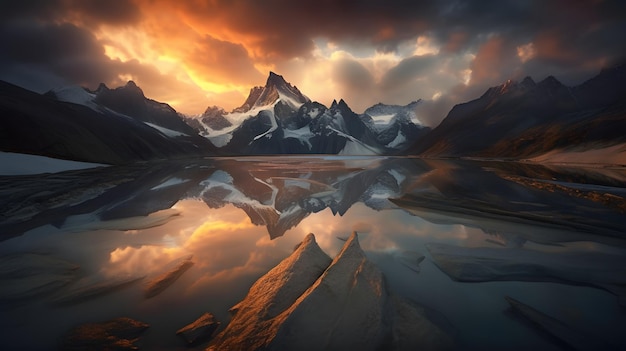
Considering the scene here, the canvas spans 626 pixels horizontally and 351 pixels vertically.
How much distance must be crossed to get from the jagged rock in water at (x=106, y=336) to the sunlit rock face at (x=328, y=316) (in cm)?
168

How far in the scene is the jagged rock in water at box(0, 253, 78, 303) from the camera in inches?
249

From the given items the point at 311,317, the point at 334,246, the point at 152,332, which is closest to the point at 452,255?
the point at 334,246

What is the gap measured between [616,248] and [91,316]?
16.2m

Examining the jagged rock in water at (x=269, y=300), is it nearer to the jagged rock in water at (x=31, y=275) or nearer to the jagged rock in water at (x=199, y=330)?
the jagged rock in water at (x=199, y=330)

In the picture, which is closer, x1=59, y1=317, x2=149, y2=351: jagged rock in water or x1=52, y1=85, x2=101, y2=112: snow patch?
x1=59, y1=317, x2=149, y2=351: jagged rock in water

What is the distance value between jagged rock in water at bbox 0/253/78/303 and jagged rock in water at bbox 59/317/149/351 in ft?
8.25

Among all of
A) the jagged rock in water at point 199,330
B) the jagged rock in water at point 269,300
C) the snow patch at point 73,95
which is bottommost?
the jagged rock in water at point 199,330

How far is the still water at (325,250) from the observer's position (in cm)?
529

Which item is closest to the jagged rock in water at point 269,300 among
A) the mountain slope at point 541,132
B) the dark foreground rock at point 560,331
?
the dark foreground rock at point 560,331

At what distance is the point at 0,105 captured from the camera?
2682 inches

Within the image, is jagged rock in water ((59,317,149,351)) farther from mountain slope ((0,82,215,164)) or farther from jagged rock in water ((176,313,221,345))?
mountain slope ((0,82,215,164))

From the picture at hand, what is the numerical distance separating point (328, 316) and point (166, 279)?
15.8 feet

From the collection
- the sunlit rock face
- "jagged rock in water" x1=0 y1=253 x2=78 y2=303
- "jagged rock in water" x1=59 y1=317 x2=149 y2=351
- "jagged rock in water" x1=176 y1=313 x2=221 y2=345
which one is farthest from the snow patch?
the sunlit rock face

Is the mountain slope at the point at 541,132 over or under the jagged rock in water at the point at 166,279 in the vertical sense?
over
